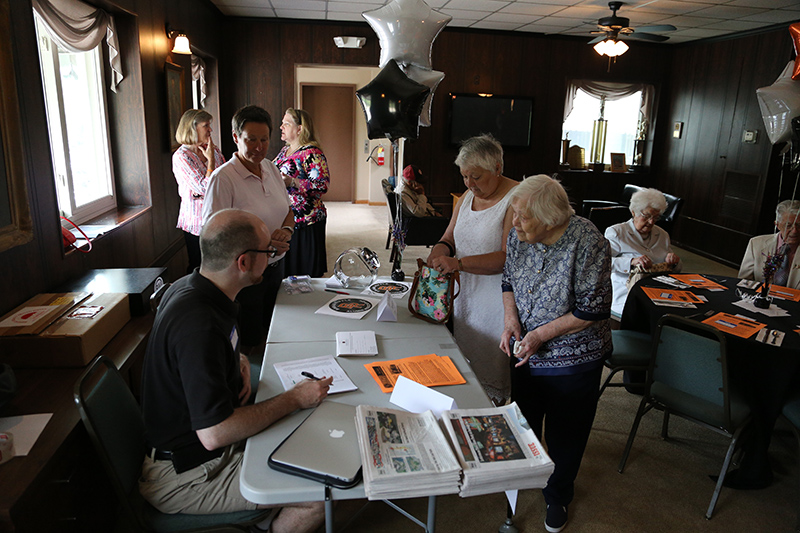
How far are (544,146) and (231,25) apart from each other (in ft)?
14.8

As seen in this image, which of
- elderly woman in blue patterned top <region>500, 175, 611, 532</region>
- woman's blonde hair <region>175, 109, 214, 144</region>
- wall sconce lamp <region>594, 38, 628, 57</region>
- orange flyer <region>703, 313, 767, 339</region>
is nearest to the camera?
elderly woman in blue patterned top <region>500, 175, 611, 532</region>

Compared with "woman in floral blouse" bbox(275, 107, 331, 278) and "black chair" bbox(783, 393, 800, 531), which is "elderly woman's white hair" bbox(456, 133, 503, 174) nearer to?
"woman in floral blouse" bbox(275, 107, 331, 278)

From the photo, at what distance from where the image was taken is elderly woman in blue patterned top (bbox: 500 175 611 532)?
1839mm

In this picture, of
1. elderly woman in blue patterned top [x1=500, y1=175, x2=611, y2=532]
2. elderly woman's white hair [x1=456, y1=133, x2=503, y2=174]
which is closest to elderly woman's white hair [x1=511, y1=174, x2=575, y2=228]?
elderly woman in blue patterned top [x1=500, y1=175, x2=611, y2=532]

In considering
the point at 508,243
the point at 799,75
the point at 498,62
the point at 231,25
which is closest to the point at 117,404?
the point at 508,243

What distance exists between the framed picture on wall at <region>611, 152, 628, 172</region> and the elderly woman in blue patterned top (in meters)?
6.44

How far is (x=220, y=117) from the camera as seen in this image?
673 centimetres

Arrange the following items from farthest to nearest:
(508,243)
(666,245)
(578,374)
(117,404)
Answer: (666,245)
(508,243)
(578,374)
(117,404)

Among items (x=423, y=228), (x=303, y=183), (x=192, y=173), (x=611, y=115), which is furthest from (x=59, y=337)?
(x=611, y=115)

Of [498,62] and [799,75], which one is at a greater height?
[498,62]

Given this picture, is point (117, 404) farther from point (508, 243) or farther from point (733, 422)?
point (733, 422)

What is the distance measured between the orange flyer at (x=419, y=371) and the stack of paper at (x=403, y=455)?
24 cm

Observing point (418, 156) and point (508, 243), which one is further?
point (418, 156)

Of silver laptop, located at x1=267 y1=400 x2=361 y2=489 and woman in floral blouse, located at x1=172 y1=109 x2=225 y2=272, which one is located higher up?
woman in floral blouse, located at x1=172 y1=109 x2=225 y2=272
